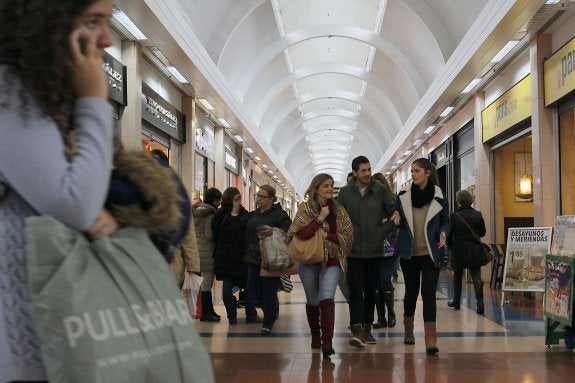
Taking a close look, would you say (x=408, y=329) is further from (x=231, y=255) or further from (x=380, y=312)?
(x=231, y=255)

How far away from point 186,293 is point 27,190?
423 cm

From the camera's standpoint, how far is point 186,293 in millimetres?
5031

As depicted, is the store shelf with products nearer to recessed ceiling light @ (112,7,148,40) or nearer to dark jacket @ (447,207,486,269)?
dark jacket @ (447,207,486,269)

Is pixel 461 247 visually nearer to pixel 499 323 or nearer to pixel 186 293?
pixel 499 323

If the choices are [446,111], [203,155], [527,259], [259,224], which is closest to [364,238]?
[259,224]

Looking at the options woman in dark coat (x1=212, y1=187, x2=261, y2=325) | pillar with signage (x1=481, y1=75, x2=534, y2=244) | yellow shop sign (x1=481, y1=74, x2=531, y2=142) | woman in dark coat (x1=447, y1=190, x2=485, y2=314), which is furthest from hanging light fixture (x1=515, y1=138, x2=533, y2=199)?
woman in dark coat (x1=212, y1=187, x2=261, y2=325)

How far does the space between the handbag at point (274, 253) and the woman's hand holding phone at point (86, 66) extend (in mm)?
4858

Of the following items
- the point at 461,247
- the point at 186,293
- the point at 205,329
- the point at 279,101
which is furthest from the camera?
the point at 279,101

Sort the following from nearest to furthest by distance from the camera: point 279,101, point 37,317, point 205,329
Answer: point 37,317
point 205,329
point 279,101

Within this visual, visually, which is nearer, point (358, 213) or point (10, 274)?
point (10, 274)

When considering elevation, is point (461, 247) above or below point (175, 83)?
below

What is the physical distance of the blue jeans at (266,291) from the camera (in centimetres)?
585

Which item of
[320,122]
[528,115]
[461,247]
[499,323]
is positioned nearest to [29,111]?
[499,323]

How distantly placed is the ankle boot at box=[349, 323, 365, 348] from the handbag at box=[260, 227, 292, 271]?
1.11 meters
